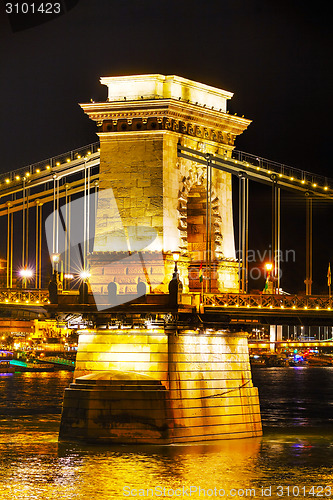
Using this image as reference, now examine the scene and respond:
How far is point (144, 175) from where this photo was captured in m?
56.3

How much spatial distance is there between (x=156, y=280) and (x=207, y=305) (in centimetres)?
279

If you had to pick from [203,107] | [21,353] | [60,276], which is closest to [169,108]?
[203,107]

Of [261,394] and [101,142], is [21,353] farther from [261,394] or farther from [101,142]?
[101,142]

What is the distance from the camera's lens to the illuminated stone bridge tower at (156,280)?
2051 inches

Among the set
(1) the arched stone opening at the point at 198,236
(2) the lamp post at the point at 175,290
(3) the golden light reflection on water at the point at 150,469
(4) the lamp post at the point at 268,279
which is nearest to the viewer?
(3) the golden light reflection on water at the point at 150,469

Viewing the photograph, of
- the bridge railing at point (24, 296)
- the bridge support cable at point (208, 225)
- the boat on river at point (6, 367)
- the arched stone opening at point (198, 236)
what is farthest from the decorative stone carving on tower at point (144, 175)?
the boat on river at point (6, 367)

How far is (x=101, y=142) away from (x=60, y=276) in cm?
688

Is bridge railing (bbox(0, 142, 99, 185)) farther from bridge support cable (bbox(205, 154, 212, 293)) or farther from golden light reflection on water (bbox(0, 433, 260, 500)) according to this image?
golden light reflection on water (bbox(0, 433, 260, 500))

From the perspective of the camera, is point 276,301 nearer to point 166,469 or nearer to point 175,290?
point 175,290

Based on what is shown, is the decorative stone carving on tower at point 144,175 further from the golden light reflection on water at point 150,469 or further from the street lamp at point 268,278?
the golden light reflection on water at point 150,469

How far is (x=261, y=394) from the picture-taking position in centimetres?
11662

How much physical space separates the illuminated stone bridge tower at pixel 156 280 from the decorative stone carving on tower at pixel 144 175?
48 mm

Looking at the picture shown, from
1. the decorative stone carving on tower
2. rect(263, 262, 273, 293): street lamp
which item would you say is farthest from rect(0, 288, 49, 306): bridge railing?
rect(263, 262, 273, 293): street lamp

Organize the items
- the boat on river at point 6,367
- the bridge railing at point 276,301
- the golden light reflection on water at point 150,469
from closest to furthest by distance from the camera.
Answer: the golden light reflection on water at point 150,469
the bridge railing at point 276,301
the boat on river at point 6,367
